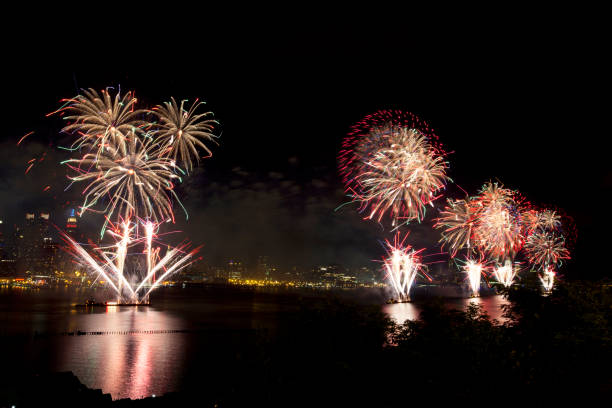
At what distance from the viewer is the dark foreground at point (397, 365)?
7.82 m

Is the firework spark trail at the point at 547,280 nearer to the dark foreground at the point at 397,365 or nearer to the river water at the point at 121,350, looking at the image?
the dark foreground at the point at 397,365

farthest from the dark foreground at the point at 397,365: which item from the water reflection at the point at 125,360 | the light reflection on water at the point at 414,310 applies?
the light reflection on water at the point at 414,310

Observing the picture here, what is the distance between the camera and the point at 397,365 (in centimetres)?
839

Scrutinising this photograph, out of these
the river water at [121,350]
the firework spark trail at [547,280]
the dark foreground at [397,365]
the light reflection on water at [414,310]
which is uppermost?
the firework spark trail at [547,280]

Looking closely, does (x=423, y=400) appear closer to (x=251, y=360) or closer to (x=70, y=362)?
(x=251, y=360)

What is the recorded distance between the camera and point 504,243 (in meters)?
33.7

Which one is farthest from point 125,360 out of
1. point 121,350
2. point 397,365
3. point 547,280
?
point 547,280

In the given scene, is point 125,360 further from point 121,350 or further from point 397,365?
point 397,365

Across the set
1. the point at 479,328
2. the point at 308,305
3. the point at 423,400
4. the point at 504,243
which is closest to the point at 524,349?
the point at 479,328

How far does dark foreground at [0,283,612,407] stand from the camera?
782 centimetres

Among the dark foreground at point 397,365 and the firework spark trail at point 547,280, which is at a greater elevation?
the firework spark trail at point 547,280

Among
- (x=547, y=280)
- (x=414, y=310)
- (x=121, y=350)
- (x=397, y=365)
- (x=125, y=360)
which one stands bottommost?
(x=414, y=310)

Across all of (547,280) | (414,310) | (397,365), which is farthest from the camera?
(414,310)

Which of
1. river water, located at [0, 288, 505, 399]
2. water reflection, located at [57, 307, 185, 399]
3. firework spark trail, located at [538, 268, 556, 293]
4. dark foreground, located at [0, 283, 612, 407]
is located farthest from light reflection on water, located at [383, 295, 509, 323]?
dark foreground, located at [0, 283, 612, 407]
